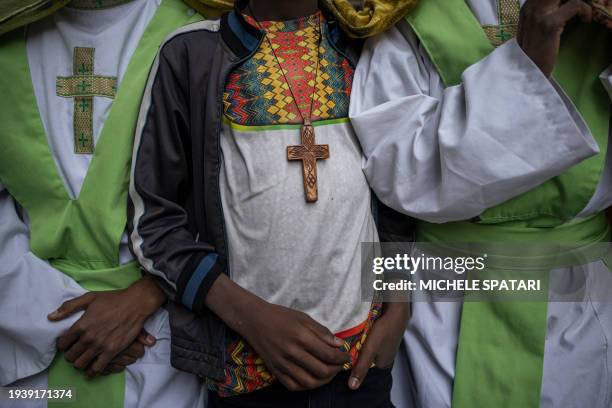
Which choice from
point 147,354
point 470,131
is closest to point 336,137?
point 470,131

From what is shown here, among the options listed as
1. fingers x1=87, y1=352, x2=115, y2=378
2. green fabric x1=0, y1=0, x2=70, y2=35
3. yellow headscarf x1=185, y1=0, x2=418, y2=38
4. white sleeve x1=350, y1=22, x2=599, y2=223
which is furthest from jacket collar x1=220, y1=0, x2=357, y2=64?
fingers x1=87, y1=352, x2=115, y2=378

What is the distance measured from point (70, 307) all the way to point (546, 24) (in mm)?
1240

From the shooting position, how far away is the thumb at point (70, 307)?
1601mm

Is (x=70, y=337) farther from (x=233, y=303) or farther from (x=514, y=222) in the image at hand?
(x=514, y=222)

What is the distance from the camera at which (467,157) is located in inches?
55.4

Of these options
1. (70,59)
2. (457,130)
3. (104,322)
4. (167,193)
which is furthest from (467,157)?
(70,59)

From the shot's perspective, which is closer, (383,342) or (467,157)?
(467,157)

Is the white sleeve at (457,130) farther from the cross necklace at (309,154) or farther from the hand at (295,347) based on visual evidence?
the hand at (295,347)

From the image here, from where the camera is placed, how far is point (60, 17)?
5.62 ft

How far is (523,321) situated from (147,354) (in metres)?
0.92

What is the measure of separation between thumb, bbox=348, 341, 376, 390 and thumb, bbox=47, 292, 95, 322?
0.65 metres

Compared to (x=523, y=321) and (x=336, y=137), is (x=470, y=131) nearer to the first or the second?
(x=336, y=137)

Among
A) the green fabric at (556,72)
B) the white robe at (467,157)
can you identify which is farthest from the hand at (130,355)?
the green fabric at (556,72)

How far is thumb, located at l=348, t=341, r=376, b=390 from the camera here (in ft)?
4.93
